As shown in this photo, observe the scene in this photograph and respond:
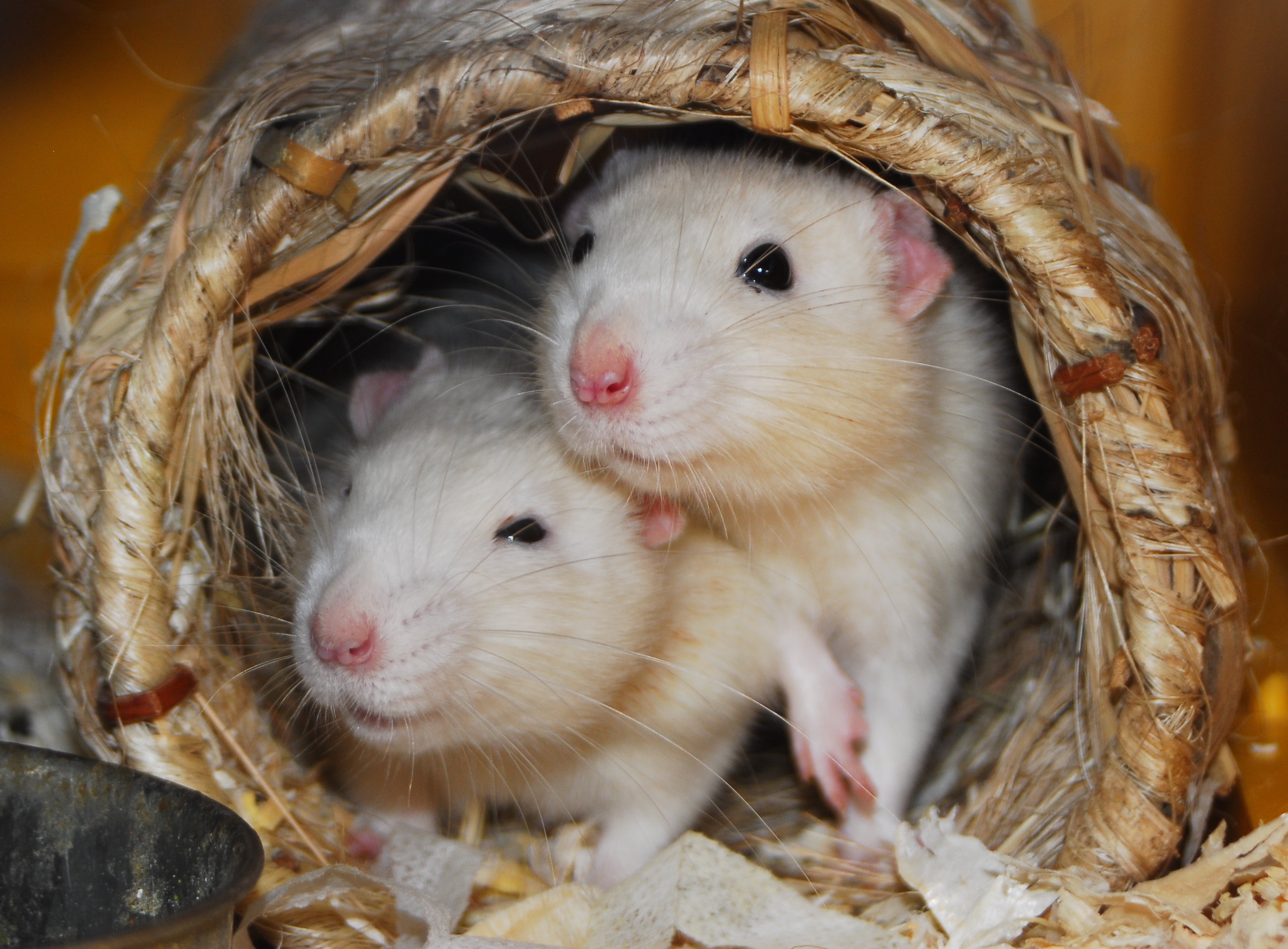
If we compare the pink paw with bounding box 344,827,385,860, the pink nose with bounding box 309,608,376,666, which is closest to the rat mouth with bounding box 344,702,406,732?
the pink nose with bounding box 309,608,376,666

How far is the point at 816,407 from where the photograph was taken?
2205 mm

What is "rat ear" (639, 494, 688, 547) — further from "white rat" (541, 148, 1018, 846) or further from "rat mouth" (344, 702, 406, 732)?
"rat mouth" (344, 702, 406, 732)

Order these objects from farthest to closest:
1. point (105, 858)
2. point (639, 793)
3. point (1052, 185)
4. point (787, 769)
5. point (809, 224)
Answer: point (787, 769), point (639, 793), point (809, 224), point (1052, 185), point (105, 858)

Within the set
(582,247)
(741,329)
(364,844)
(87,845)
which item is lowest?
(364,844)

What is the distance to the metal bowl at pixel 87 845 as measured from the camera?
186 centimetres

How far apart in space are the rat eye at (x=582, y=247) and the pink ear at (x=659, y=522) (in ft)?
1.83

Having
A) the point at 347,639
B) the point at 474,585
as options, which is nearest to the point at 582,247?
the point at 474,585

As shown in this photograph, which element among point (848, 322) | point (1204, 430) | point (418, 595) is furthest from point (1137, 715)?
point (418, 595)

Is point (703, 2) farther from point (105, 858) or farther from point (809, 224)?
point (105, 858)

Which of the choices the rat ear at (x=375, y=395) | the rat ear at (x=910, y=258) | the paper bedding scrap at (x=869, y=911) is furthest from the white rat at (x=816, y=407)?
the rat ear at (x=375, y=395)

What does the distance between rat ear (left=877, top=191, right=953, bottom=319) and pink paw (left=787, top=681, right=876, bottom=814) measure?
93cm

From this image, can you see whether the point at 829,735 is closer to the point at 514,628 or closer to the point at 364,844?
the point at 514,628

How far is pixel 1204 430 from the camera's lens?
7.52ft

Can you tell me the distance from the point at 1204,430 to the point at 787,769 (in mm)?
1606
